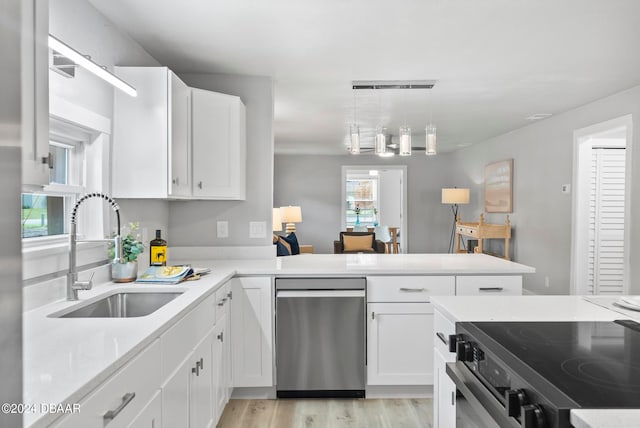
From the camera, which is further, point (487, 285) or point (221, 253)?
point (221, 253)

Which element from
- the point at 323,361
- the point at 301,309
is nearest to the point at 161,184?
the point at 301,309

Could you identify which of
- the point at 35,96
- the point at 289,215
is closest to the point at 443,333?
the point at 35,96

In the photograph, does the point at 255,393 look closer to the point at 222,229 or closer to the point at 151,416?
the point at 222,229

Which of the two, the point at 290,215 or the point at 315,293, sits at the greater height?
the point at 290,215

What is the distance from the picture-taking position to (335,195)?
923 centimetres

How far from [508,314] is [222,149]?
6.82 feet

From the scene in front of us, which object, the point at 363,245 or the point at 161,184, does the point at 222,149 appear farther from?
the point at 363,245

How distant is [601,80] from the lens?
11.5ft

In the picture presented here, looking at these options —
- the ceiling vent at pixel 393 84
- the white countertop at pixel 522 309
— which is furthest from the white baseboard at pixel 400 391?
the ceiling vent at pixel 393 84

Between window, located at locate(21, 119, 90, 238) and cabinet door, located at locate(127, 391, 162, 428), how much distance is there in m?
0.89

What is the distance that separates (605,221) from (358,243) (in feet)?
10.5

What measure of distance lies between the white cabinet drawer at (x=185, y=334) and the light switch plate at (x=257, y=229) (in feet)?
3.71

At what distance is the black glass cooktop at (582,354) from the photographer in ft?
Answer: 2.85

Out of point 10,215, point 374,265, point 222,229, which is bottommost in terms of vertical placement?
point 374,265
